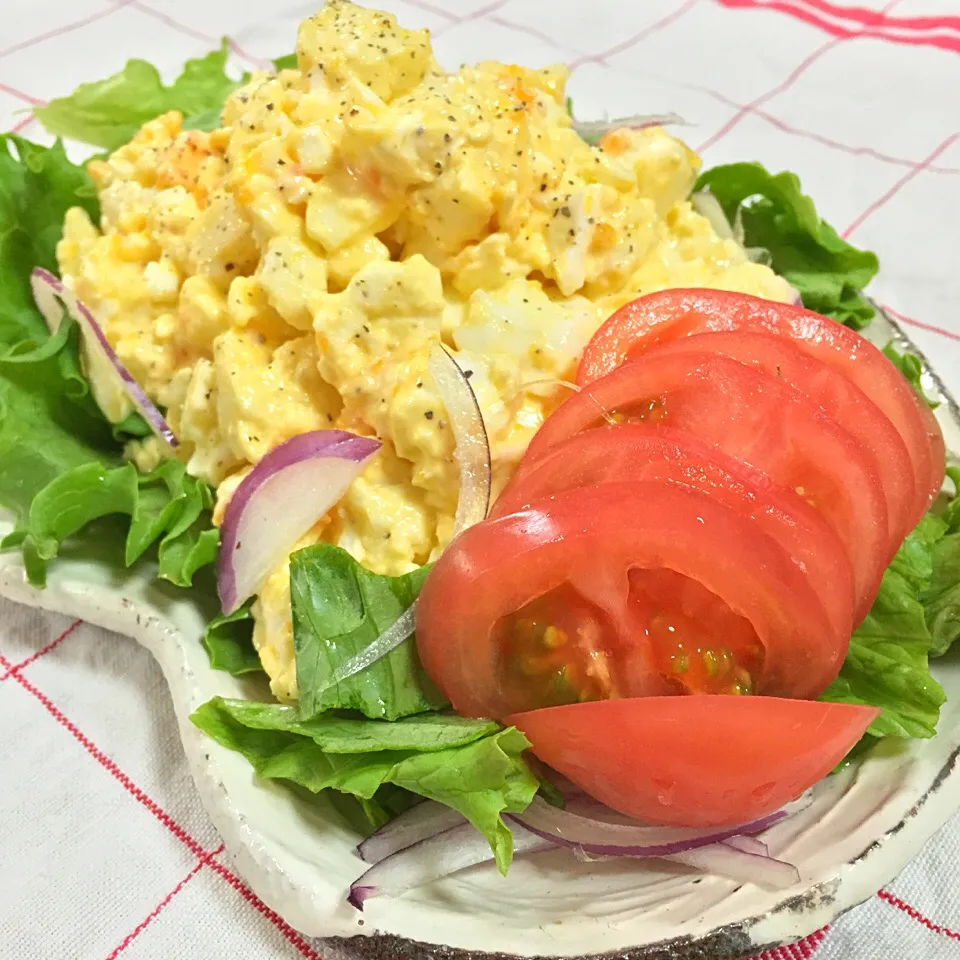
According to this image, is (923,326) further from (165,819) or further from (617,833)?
(165,819)

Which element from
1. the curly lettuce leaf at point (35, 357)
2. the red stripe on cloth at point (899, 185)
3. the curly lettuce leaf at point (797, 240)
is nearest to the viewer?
the curly lettuce leaf at point (35, 357)

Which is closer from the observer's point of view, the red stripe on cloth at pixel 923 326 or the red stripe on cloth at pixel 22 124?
the red stripe on cloth at pixel 923 326

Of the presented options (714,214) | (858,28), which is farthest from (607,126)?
(858,28)

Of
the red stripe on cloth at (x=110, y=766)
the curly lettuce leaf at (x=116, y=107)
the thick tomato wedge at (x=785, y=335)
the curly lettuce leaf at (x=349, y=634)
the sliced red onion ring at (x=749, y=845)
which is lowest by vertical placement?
the red stripe on cloth at (x=110, y=766)

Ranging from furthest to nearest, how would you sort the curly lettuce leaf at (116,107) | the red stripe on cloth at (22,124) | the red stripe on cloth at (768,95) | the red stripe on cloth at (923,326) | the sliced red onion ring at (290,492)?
the red stripe on cloth at (768,95), the red stripe on cloth at (22,124), the red stripe on cloth at (923,326), the curly lettuce leaf at (116,107), the sliced red onion ring at (290,492)

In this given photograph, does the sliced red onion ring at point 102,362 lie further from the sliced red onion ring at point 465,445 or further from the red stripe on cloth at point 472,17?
the red stripe on cloth at point 472,17

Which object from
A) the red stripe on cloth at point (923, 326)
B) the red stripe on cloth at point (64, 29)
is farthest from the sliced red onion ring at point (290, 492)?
the red stripe on cloth at point (64, 29)

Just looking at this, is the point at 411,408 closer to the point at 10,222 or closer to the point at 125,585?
the point at 125,585

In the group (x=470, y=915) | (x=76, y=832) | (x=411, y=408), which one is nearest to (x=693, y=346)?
(x=411, y=408)
